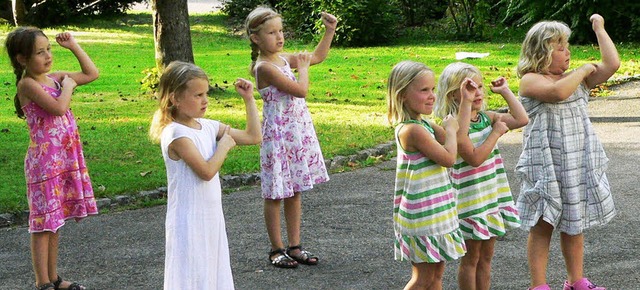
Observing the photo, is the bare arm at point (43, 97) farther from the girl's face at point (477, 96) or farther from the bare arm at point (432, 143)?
the girl's face at point (477, 96)

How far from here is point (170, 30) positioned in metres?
13.3

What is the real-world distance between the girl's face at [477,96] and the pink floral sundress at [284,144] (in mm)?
1602

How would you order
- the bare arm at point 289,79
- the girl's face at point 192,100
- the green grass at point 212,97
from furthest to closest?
the green grass at point 212,97
the bare arm at point 289,79
the girl's face at point 192,100

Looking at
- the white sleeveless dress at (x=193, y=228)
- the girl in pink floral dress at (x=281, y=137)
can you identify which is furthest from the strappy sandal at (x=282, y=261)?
the white sleeveless dress at (x=193, y=228)

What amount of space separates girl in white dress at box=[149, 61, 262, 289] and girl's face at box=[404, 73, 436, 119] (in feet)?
2.44

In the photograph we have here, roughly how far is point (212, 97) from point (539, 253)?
8853mm

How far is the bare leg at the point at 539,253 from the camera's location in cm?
566

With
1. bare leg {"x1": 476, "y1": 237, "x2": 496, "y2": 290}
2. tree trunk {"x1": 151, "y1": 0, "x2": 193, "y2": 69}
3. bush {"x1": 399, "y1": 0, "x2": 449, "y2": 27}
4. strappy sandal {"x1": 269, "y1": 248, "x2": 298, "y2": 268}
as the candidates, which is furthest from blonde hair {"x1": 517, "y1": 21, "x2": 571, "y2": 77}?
bush {"x1": 399, "y1": 0, "x2": 449, "y2": 27}

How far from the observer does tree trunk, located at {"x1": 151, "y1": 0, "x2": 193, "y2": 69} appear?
13234 mm

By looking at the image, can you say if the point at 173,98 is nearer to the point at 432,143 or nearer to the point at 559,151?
the point at 432,143

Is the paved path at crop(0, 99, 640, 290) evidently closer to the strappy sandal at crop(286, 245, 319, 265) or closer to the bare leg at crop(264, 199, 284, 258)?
the strappy sandal at crop(286, 245, 319, 265)

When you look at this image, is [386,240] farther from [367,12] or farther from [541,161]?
[367,12]

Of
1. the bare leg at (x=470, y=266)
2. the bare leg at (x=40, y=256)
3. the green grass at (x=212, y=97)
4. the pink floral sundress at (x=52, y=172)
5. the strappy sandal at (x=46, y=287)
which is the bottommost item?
the green grass at (x=212, y=97)

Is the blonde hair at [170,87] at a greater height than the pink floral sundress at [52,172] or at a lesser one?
greater
